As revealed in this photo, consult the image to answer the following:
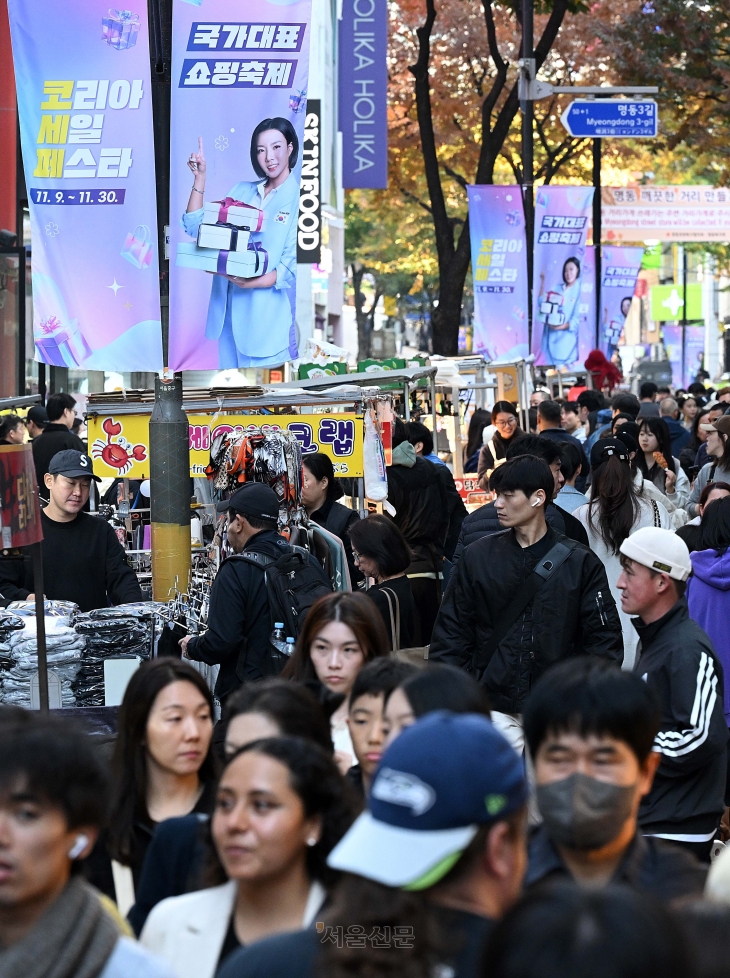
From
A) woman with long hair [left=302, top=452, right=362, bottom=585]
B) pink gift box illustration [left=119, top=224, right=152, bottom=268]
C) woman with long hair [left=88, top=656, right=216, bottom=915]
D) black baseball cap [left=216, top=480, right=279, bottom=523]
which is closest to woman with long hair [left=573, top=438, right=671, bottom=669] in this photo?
woman with long hair [left=302, top=452, right=362, bottom=585]

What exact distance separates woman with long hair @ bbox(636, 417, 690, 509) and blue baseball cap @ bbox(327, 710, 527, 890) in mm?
9371

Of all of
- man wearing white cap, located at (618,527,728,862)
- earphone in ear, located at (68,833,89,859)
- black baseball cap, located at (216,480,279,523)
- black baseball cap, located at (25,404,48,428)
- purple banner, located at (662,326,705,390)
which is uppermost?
purple banner, located at (662,326,705,390)

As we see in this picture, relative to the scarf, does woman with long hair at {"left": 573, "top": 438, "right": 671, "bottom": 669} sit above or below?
above

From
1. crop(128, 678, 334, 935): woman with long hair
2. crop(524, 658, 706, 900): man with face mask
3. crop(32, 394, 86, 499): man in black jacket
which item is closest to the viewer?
crop(524, 658, 706, 900): man with face mask

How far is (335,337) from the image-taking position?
41062mm

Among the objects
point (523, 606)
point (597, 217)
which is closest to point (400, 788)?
point (523, 606)

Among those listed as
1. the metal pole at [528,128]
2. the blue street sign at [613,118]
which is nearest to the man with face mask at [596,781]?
the metal pole at [528,128]

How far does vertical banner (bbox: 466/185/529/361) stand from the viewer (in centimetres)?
1967

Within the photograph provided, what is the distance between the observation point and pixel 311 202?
19.4 m

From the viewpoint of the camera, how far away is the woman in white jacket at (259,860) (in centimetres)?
297

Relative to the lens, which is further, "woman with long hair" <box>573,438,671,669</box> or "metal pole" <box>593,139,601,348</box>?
"metal pole" <box>593,139,601,348</box>

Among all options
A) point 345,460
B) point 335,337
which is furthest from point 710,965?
point 335,337

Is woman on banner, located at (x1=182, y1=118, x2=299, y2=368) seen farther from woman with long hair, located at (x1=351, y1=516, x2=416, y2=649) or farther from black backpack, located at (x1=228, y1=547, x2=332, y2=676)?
black backpack, located at (x1=228, y1=547, x2=332, y2=676)

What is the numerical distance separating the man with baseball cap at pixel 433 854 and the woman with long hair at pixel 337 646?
253 centimetres
